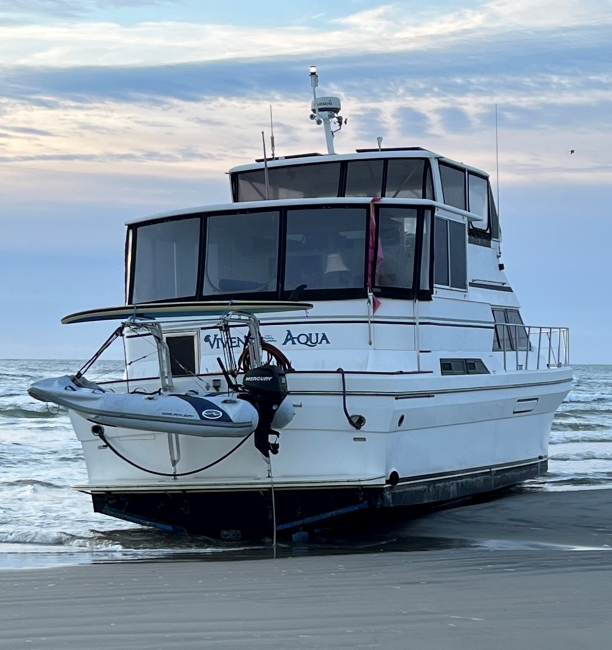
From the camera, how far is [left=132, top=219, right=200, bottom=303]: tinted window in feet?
34.3

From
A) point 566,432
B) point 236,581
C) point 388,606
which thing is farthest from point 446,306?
point 566,432

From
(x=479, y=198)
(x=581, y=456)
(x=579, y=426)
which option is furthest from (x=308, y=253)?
(x=579, y=426)

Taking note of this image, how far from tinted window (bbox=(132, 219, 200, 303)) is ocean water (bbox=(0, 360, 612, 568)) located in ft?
5.57

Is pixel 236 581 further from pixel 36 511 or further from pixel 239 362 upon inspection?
pixel 36 511

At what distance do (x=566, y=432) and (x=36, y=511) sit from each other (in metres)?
16.6

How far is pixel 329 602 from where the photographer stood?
5.34 metres

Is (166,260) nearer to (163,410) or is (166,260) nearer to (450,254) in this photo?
(163,410)

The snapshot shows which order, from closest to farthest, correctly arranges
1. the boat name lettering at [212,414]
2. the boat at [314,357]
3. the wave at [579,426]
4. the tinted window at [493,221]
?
the boat name lettering at [212,414] → the boat at [314,357] → the tinted window at [493,221] → the wave at [579,426]

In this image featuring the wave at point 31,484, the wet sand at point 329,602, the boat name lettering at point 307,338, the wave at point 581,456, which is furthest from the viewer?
the wave at point 581,456

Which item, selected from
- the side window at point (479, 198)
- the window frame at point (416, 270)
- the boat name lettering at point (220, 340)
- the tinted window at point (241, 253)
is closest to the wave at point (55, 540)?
the boat name lettering at point (220, 340)

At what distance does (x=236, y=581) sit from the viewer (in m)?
6.43

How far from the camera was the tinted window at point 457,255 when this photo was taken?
10938mm

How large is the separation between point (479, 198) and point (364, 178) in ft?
6.29

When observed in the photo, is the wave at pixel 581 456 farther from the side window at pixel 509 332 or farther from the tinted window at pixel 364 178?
the tinted window at pixel 364 178
